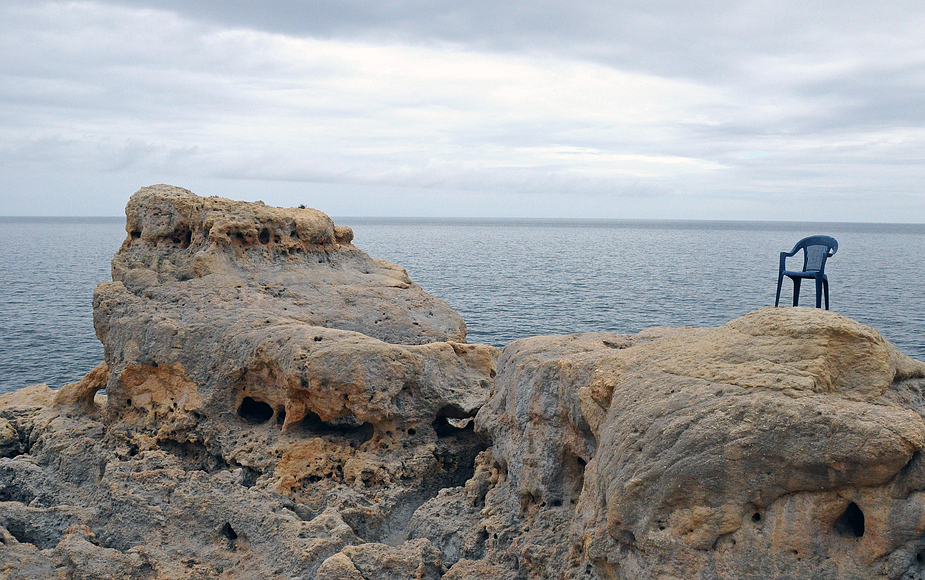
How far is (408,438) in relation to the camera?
44.2ft

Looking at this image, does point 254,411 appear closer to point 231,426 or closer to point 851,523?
point 231,426

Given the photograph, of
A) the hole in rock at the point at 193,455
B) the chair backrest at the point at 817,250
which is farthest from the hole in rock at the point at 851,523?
the hole in rock at the point at 193,455

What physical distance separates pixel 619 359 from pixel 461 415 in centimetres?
480

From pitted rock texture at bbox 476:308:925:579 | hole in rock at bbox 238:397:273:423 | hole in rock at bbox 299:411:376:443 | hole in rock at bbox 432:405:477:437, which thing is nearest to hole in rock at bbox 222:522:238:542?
hole in rock at bbox 299:411:376:443

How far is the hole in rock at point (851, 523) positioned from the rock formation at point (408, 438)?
0.07ft

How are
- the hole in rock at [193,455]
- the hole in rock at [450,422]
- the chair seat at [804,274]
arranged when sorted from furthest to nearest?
the hole in rock at [193,455], the hole in rock at [450,422], the chair seat at [804,274]

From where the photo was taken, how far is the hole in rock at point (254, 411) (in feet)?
47.4

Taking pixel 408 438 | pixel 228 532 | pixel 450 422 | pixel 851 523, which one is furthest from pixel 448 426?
pixel 851 523

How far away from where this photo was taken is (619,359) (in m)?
9.75

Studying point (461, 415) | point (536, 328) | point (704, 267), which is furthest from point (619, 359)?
point (704, 267)

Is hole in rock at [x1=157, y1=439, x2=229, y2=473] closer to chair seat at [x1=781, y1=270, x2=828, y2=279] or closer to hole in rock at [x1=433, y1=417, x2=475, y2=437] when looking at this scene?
hole in rock at [x1=433, y1=417, x2=475, y2=437]

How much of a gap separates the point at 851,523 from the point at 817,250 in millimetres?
5817

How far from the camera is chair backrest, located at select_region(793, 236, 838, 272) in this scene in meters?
12.3

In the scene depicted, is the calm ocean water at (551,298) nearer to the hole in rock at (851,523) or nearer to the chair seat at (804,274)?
the chair seat at (804,274)
